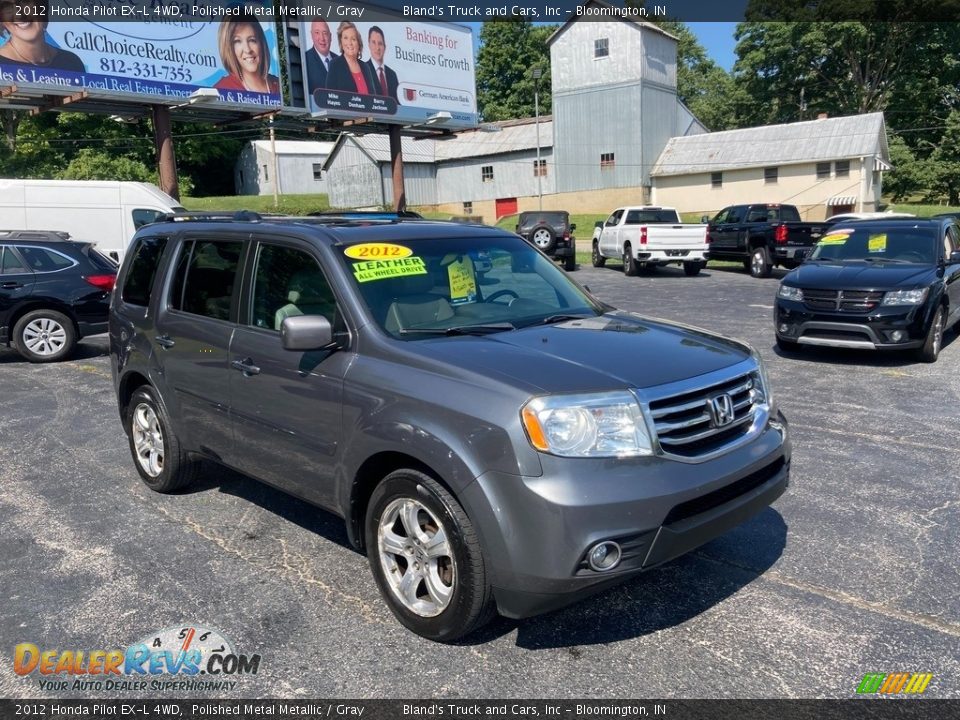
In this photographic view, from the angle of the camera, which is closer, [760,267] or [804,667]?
[804,667]

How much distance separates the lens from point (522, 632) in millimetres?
3467

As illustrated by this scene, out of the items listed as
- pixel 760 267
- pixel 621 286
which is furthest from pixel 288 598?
pixel 760 267

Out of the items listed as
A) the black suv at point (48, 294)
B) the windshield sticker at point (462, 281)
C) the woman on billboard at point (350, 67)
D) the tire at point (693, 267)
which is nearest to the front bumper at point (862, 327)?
the windshield sticker at point (462, 281)

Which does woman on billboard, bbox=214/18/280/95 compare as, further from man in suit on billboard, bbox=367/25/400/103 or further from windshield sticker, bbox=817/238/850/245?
windshield sticker, bbox=817/238/850/245

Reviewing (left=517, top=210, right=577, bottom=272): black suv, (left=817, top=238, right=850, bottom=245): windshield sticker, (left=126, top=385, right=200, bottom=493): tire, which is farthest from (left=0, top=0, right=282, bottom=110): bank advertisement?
(left=817, top=238, right=850, bottom=245): windshield sticker

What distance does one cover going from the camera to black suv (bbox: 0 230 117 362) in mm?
10453

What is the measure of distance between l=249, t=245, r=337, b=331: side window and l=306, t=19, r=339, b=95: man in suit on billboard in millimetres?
20866

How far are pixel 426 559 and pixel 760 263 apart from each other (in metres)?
18.3

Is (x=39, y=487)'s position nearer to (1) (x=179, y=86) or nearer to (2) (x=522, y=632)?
(2) (x=522, y=632)

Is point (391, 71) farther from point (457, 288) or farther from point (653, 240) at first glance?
point (457, 288)

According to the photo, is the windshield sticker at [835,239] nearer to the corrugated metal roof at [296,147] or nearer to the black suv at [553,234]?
the black suv at [553,234]

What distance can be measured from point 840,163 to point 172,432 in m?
41.6

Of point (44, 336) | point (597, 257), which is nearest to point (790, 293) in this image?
point (44, 336)

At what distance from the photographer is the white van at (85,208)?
15.7 m
